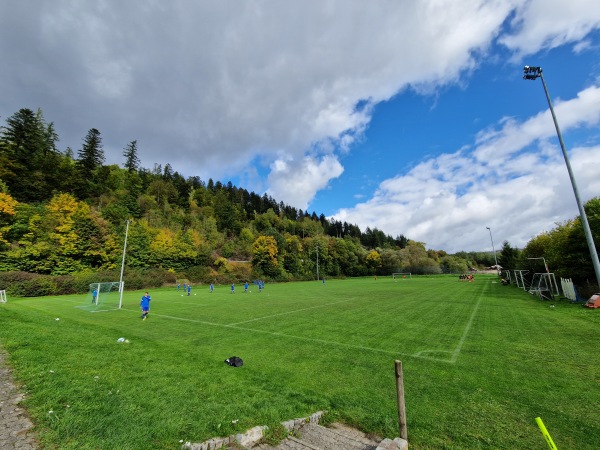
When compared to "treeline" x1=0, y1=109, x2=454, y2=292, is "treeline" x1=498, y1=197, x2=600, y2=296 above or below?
below

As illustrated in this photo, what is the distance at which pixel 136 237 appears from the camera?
56.2 m

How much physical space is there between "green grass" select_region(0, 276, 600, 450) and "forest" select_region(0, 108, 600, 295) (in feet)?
64.5

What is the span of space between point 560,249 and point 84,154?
322 ft

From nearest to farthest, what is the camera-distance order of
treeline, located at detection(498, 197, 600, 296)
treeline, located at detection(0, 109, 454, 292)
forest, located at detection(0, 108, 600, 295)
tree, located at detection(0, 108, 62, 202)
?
1. treeline, located at detection(498, 197, 600, 296)
2. forest, located at detection(0, 108, 600, 295)
3. treeline, located at detection(0, 109, 454, 292)
4. tree, located at detection(0, 108, 62, 202)

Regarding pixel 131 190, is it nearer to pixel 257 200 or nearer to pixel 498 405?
pixel 257 200

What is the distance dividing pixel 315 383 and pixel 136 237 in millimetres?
59163

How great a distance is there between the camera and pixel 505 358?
8.98 metres

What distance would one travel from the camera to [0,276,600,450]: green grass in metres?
4.59

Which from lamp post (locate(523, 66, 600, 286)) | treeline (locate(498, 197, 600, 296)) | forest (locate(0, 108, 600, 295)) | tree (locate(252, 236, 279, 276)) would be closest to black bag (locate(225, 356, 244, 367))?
lamp post (locate(523, 66, 600, 286))

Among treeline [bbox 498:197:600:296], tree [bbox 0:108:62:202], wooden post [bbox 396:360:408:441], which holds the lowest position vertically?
wooden post [bbox 396:360:408:441]

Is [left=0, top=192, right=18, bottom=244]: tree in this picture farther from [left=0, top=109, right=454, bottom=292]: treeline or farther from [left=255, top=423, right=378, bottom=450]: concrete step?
[left=255, top=423, right=378, bottom=450]: concrete step

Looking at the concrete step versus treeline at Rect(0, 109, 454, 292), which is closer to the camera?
the concrete step

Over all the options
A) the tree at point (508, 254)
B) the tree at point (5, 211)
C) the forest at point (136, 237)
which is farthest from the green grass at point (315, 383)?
the tree at point (508, 254)

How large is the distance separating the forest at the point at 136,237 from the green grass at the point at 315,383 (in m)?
19.7
